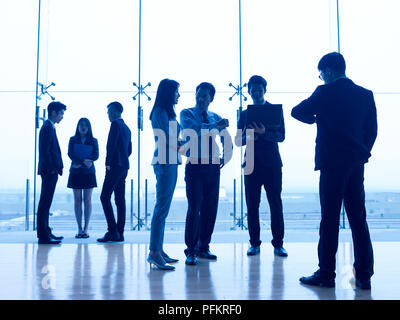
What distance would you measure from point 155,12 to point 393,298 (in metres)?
4.25

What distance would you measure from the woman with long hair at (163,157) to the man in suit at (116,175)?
1246mm

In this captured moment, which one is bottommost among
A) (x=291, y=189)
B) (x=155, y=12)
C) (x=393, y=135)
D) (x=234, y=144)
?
(x=291, y=189)

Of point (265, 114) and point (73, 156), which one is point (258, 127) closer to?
point (265, 114)

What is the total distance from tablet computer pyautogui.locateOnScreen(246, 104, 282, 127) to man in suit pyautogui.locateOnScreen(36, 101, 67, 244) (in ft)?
6.17

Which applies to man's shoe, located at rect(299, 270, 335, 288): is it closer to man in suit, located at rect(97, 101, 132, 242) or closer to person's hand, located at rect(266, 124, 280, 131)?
person's hand, located at rect(266, 124, 280, 131)

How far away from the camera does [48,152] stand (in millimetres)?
3191

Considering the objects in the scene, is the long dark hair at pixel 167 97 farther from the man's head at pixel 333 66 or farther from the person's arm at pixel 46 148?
the person's arm at pixel 46 148

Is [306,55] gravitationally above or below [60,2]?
below

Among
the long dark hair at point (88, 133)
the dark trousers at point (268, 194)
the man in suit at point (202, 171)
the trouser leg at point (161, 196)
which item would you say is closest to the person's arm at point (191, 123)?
the man in suit at point (202, 171)

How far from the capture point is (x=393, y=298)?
158cm

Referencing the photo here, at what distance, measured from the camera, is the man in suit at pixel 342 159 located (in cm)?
173

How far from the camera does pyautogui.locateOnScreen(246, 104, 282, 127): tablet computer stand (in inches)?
98.5
